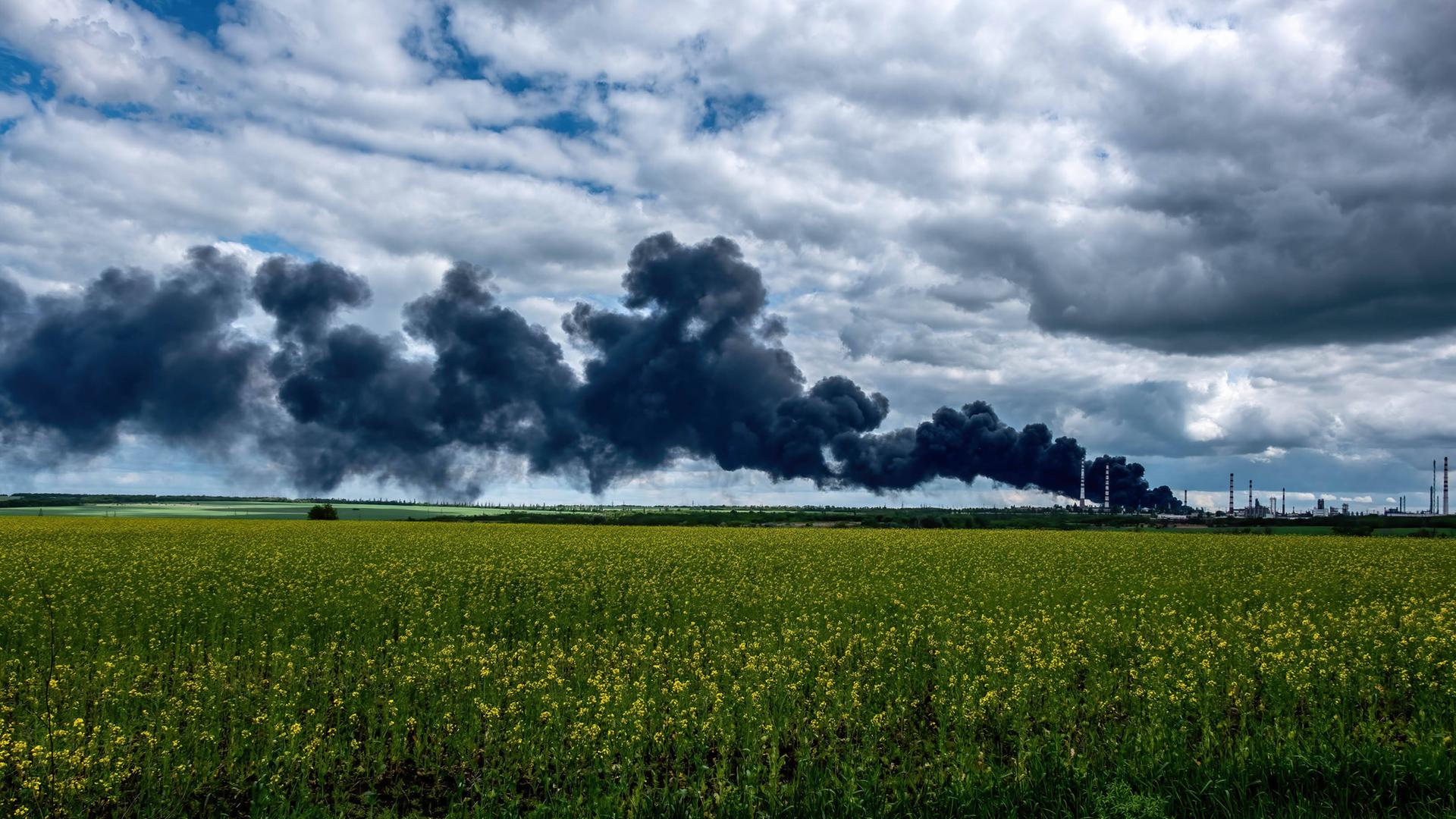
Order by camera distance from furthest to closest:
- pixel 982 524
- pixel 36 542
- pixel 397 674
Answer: pixel 982 524, pixel 36 542, pixel 397 674

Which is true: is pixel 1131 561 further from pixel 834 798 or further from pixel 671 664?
pixel 834 798

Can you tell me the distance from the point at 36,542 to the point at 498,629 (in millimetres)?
43308

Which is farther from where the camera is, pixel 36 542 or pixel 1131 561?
pixel 36 542

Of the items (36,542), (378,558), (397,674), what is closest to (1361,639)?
(397,674)

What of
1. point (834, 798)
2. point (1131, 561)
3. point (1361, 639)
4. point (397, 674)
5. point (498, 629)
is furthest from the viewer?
point (1131, 561)

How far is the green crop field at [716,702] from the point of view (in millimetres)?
10016

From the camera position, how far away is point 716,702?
12.2 meters

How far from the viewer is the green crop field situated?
10.0m

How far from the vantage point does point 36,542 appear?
46.7 m

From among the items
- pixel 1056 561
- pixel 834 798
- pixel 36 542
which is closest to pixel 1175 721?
pixel 834 798

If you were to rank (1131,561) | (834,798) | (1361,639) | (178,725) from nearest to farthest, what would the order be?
(834,798) → (178,725) → (1361,639) → (1131,561)

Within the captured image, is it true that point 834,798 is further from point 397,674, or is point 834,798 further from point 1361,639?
point 1361,639

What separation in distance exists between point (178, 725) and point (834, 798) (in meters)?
9.70

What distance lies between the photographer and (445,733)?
12.5 metres
